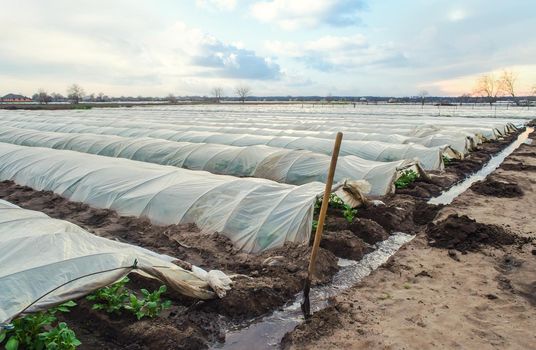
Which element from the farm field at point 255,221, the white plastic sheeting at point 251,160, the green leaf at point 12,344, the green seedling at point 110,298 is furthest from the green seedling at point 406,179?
the green leaf at point 12,344

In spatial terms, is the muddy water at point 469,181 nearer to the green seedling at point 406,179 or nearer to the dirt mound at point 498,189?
the dirt mound at point 498,189

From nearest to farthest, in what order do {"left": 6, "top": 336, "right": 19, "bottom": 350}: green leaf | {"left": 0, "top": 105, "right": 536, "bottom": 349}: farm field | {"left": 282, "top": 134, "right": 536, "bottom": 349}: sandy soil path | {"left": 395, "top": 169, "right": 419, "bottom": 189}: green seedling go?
{"left": 6, "top": 336, "right": 19, "bottom": 350}: green leaf → {"left": 282, "top": 134, "right": 536, "bottom": 349}: sandy soil path → {"left": 0, "top": 105, "right": 536, "bottom": 349}: farm field → {"left": 395, "top": 169, "right": 419, "bottom": 189}: green seedling

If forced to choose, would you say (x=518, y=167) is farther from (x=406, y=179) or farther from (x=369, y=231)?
(x=369, y=231)

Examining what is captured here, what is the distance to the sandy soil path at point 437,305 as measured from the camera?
16.5 ft

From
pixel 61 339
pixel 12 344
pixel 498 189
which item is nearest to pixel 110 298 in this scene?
pixel 61 339

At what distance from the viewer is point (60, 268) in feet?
15.5

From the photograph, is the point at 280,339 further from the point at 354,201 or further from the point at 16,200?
the point at 16,200

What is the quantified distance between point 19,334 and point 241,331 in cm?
257

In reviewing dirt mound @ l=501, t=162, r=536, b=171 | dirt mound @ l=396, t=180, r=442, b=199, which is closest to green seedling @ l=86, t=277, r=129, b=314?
dirt mound @ l=396, t=180, r=442, b=199

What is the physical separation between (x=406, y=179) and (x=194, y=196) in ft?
25.6

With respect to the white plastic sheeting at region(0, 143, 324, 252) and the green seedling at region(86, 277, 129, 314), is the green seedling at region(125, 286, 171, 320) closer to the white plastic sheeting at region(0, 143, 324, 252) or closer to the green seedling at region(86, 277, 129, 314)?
the green seedling at region(86, 277, 129, 314)

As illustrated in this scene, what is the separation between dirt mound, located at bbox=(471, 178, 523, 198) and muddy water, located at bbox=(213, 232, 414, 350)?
6.25 meters

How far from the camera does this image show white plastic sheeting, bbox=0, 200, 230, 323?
436cm

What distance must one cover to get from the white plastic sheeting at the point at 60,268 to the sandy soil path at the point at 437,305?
1.79 m
